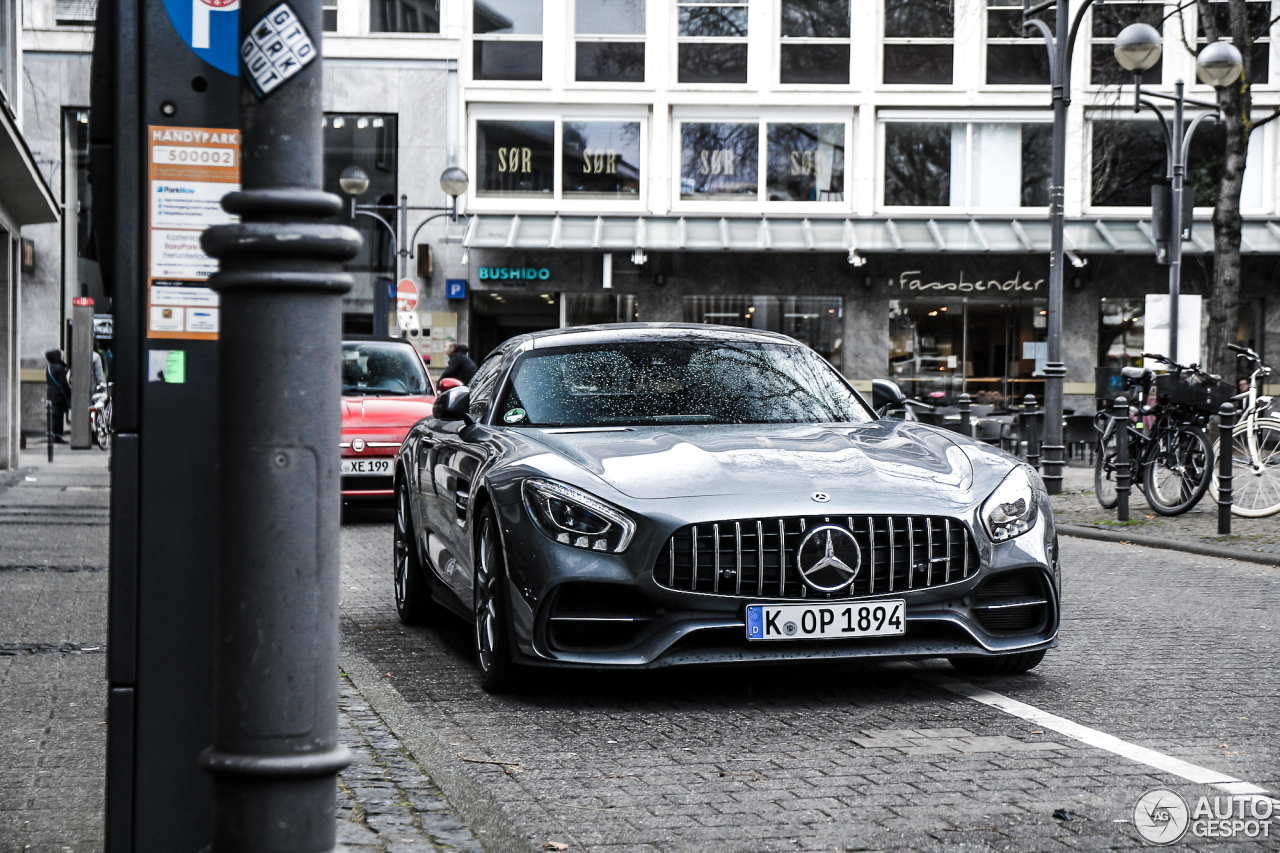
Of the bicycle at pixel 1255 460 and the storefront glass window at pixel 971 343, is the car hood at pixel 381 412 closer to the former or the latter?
the bicycle at pixel 1255 460

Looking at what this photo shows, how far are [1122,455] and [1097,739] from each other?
885 cm

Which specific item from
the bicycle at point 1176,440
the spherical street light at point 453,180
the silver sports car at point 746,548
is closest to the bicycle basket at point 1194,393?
the bicycle at point 1176,440

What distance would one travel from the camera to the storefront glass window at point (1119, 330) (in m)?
32.0

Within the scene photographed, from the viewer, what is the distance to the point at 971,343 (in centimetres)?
3203

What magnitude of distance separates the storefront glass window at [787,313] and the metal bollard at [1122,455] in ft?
61.8

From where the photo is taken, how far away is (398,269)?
101 feet

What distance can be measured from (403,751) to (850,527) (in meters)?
1.80

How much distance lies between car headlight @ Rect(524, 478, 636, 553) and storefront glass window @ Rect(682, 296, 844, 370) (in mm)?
26748

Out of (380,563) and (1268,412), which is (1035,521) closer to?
(380,563)

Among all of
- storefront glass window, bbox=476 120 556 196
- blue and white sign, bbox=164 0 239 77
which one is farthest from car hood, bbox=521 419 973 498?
storefront glass window, bbox=476 120 556 196

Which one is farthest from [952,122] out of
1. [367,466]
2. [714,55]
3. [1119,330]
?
[367,466]

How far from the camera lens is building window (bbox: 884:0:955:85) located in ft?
105

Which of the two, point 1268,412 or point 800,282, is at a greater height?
point 800,282

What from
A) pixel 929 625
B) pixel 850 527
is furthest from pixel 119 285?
pixel 929 625
